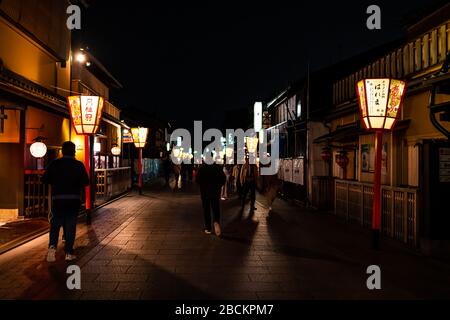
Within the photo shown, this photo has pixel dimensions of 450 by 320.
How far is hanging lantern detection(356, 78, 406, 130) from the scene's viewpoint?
9.91 meters

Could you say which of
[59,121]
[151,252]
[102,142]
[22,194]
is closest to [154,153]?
[102,142]

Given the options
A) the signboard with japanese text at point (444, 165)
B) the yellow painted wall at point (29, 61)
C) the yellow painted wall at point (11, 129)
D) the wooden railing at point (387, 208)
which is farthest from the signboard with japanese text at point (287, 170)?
the yellow painted wall at point (11, 129)

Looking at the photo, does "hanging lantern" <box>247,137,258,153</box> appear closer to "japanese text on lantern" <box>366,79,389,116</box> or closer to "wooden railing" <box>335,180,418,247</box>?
"wooden railing" <box>335,180,418,247</box>

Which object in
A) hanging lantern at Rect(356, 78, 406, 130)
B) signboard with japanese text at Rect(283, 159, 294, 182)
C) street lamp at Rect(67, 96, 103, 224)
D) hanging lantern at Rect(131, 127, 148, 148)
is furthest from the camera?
hanging lantern at Rect(131, 127, 148, 148)

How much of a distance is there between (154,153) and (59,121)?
39.8 metres

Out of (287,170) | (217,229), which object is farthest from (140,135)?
(217,229)

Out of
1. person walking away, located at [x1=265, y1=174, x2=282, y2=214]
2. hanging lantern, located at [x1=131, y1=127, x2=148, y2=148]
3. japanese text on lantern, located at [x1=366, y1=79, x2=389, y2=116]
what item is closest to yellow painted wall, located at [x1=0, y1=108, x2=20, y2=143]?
person walking away, located at [x1=265, y1=174, x2=282, y2=214]

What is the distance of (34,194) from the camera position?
13961 millimetres

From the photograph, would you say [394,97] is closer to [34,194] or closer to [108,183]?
[34,194]

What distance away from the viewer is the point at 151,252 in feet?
30.0

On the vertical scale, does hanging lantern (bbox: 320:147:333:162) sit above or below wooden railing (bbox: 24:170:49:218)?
above

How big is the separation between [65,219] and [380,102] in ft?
24.2

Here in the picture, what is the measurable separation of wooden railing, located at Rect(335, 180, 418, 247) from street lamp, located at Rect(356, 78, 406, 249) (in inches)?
27.3
